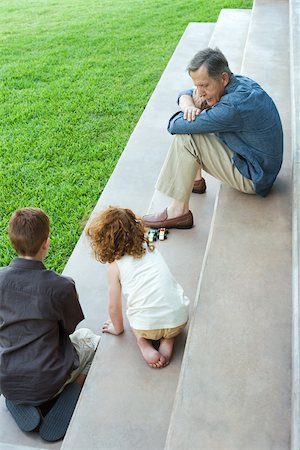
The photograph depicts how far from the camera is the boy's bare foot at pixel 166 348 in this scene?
8.59ft

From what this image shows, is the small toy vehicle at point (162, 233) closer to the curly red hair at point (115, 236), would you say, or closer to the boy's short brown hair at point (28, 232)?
the curly red hair at point (115, 236)

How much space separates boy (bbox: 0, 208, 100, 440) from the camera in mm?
2473

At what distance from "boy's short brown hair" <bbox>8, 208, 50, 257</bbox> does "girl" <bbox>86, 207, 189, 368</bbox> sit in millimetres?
224

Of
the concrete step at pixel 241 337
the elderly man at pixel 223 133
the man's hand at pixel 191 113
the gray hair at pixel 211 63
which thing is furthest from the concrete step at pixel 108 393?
the gray hair at pixel 211 63

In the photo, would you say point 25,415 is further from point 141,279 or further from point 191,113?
point 191,113

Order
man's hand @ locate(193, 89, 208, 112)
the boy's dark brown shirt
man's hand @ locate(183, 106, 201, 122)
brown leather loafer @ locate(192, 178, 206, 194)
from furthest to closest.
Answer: brown leather loafer @ locate(192, 178, 206, 194), man's hand @ locate(193, 89, 208, 112), man's hand @ locate(183, 106, 201, 122), the boy's dark brown shirt

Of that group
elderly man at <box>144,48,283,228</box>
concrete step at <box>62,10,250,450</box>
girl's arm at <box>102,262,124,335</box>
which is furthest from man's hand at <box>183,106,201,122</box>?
girl's arm at <box>102,262,124,335</box>

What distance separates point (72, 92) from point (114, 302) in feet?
11.5

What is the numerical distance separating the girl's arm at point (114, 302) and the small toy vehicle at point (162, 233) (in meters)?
0.73

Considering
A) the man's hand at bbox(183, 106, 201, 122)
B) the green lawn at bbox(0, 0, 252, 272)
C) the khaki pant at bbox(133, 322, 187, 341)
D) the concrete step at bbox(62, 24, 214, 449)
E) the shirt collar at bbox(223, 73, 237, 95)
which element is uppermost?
the shirt collar at bbox(223, 73, 237, 95)

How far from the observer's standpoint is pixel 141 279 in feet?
8.45

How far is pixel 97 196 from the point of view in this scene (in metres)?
4.18

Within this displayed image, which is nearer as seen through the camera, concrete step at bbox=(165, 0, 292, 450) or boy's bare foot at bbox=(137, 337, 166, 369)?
concrete step at bbox=(165, 0, 292, 450)

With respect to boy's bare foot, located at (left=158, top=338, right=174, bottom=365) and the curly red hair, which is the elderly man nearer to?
the curly red hair
